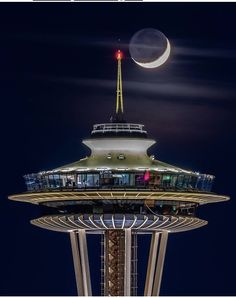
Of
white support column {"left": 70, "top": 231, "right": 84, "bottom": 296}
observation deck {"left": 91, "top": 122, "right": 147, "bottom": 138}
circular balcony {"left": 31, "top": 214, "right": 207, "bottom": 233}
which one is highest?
observation deck {"left": 91, "top": 122, "right": 147, "bottom": 138}

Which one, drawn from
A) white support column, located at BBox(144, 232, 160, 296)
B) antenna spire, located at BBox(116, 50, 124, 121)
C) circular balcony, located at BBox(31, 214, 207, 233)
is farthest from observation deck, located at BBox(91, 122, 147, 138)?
white support column, located at BBox(144, 232, 160, 296)

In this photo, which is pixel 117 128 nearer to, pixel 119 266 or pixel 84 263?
pixel 119 266

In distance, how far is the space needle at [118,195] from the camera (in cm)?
15300

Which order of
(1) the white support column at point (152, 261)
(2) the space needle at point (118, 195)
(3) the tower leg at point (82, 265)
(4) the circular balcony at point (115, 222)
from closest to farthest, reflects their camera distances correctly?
(2) the space needle at point (118, 195), (4) the circular balcony at point (115, 222), (3) the tower leg at point (82, 265), (1) the white support column at point (152, 261)

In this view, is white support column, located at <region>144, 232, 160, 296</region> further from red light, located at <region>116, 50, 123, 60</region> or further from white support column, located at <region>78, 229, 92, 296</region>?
red light, located at <region>116, 50, 123, 60</region>

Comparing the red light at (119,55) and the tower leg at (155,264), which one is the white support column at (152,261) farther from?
the red light at (119,55)

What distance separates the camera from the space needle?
502 feet

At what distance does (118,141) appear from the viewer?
509ft

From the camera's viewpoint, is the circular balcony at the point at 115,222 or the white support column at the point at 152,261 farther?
the white support column at the point at 152,261

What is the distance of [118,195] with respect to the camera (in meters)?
153

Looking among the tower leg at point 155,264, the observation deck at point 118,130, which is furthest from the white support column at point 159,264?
the observation deck at point 118,130

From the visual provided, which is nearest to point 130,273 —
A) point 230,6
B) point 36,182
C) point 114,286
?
point 114,286

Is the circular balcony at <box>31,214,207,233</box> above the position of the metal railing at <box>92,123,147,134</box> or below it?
below

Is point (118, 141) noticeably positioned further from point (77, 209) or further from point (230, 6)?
point (230, 6)
